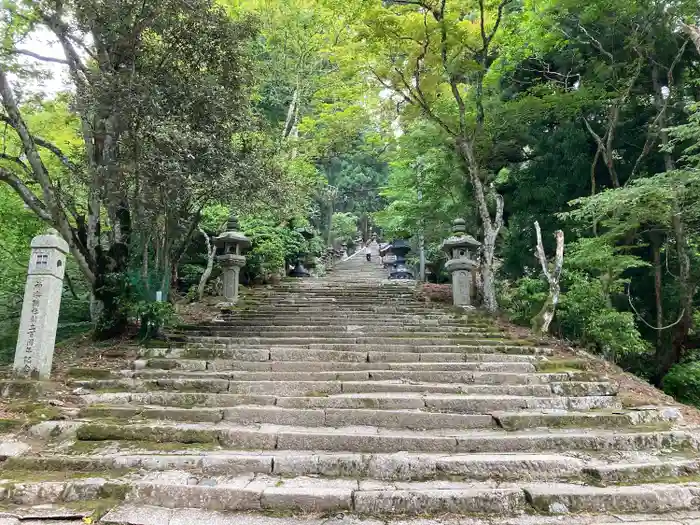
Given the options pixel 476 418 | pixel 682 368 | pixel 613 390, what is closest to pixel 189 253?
pixel 476 418

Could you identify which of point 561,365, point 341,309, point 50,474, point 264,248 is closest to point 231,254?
point 264,248

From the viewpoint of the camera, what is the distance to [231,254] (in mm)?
10305

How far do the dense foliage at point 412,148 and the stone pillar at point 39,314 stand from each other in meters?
1.31

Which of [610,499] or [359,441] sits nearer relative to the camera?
[610,499]

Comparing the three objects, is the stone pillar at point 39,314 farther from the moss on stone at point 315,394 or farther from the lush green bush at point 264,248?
the lush green bush at point 264,248

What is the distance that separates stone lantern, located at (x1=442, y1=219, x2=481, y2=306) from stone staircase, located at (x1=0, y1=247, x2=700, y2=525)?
2843 millimetres

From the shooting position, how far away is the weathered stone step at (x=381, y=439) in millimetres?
4566

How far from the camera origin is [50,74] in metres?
7.76

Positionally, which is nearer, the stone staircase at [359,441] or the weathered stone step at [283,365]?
the stone staircase at [359,441]

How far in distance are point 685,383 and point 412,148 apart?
8135 millimetres

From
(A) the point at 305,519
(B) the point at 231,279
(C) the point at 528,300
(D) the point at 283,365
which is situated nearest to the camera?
(A) the point at 305,519

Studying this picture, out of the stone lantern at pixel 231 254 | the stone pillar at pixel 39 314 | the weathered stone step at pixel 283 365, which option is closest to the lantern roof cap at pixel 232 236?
the stone lantern at pixel 231 254

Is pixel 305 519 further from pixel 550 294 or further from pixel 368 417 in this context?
pixel 550 294

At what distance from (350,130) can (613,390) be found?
13.4m
